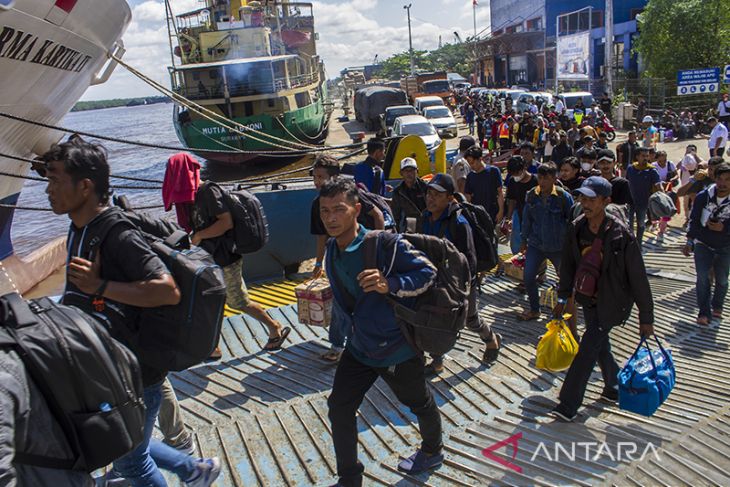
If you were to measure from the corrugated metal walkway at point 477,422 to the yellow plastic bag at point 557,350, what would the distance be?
11.3 inches

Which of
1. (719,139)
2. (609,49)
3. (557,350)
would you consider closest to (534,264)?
(557,350)

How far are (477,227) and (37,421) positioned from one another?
3.23m

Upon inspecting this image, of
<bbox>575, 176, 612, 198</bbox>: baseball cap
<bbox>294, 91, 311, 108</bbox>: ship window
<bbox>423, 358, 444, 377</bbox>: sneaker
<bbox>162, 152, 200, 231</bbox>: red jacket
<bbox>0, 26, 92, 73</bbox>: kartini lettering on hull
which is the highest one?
<bbox>0, 26, 92, 73</bbox>: kartini lettering on hull

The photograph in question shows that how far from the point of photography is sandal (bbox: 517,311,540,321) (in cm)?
553

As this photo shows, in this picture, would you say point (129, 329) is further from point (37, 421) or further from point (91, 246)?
point (37, 421)

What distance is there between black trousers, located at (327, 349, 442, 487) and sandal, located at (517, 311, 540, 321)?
2.78 m

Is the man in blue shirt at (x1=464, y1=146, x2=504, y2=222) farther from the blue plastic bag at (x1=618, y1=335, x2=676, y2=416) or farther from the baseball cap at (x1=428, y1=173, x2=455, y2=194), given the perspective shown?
the blue plastic bag at (x1=618, y1=335, x2=676, y2=416)

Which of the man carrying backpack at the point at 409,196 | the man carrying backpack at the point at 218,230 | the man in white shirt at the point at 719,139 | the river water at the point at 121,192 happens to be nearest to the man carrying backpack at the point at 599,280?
the man carrying backpack at the point at 409,196

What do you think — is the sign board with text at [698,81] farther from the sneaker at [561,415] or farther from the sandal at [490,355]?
the sneaker at [561,415]

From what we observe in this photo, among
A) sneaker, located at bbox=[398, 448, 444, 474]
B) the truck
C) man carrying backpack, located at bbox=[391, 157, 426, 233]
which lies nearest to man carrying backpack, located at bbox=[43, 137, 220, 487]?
sneaker, located at bbox=[398, 448, 444, 474]

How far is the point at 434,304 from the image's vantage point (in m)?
2.78

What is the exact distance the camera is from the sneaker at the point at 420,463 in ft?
10.6

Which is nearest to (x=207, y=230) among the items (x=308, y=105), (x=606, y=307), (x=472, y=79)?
(x=606, y=307)

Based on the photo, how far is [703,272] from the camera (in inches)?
207
